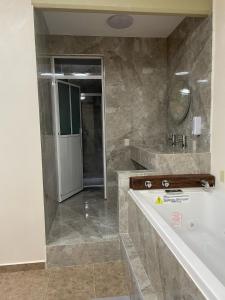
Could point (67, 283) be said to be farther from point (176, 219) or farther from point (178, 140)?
A: point (178, 140)

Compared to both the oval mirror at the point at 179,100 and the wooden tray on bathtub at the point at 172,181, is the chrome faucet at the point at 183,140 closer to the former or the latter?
the oval mirror at the point at 179,100

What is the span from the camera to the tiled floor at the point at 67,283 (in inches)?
75.0

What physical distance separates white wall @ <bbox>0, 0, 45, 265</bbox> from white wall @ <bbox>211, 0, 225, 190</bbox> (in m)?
1.76

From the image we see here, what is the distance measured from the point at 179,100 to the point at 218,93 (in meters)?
0.87

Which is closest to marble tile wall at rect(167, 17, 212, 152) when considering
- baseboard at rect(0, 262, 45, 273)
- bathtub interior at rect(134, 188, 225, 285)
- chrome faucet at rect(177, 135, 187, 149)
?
chrome faucet at rect(177, 135, 187, 149)

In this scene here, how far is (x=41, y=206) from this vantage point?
224cm

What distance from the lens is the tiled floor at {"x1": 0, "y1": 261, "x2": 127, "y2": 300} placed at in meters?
1.91

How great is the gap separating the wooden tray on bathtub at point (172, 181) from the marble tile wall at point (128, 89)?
1.31 meters

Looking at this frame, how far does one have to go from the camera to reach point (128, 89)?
3.51 metres

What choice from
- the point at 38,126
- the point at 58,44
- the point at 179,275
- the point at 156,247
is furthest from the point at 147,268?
the point at 58,44

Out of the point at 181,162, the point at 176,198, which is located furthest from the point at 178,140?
the point at 176,198

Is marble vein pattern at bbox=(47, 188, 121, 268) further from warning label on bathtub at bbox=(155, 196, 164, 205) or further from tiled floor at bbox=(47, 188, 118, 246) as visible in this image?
warning label on bathtub at bbox=(155, 196, 164, 205)

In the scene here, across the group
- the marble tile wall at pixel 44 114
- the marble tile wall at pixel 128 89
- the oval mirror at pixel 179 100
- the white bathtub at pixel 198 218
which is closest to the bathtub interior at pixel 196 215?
the white bathtub at pixel 198 218

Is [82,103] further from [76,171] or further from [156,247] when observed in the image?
[156,247]
